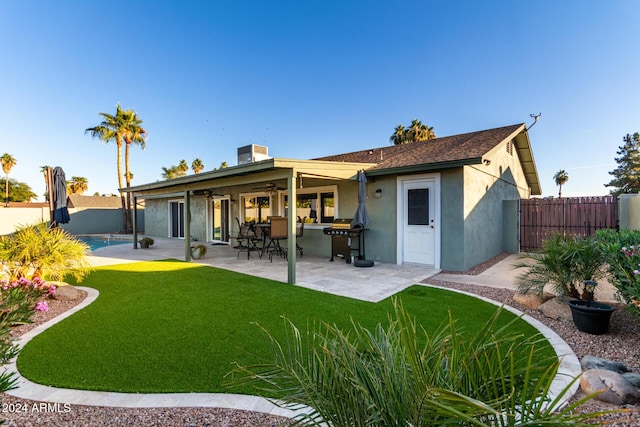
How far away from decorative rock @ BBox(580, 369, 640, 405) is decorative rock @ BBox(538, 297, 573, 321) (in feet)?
6.42

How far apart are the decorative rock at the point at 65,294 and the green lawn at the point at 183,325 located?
47 cm

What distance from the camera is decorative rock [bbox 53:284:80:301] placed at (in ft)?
18.2

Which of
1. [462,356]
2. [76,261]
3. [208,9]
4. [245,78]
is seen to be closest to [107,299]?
[76,261]

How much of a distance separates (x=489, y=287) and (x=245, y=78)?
13.2 meters

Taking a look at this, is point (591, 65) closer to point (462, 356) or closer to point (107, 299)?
point (462, 356)

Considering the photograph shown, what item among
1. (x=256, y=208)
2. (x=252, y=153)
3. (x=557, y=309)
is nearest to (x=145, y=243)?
(x=256, y=208)

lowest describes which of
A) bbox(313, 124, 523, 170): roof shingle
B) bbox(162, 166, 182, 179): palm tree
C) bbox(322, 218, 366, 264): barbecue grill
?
bbox(322, 218, 366, 264): barbecue grill

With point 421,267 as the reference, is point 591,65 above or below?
above

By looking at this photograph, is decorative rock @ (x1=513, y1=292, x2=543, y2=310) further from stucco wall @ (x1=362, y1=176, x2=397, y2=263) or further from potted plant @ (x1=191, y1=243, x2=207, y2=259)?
potted plant @ (x1=191, y1=243, x2=207, y2=259)

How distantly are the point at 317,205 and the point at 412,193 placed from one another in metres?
3.50

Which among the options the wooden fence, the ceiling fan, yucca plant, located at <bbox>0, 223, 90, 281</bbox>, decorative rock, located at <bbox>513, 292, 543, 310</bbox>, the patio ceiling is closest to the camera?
decorative rock, located at <bbox>513, 292, 543, 310</bbox>

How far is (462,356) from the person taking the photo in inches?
41.8

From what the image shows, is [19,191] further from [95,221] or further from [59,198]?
[59,198]

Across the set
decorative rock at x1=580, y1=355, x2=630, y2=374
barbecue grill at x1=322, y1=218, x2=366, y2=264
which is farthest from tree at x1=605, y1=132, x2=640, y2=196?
decorative rock at x1=580, y1=355, x2=630, y2=374
